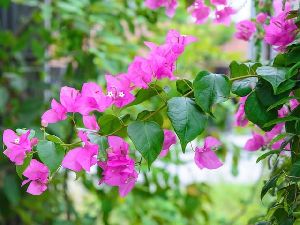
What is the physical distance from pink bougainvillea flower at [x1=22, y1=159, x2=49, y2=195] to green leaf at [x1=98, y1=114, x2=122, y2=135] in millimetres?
68

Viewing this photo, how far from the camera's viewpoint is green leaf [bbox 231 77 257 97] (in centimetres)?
55

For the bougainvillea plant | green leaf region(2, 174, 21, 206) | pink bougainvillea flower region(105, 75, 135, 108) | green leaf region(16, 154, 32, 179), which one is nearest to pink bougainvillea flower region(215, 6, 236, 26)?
the bougainvillea plant

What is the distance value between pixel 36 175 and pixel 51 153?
40 millimetres

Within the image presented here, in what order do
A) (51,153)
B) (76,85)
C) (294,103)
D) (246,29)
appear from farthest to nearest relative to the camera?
(76,85), (246,29), (294,103), (51,153)

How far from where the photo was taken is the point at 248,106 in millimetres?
556

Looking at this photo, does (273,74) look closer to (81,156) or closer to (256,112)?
(256,112)

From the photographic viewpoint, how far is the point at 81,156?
521 millimetres

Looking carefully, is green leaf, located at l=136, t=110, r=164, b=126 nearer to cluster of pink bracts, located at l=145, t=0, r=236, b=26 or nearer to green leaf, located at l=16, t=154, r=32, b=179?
green leaf, located at l=16, t=154, r=32, b=179

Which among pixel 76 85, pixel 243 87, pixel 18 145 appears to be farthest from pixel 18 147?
pixel 76 85

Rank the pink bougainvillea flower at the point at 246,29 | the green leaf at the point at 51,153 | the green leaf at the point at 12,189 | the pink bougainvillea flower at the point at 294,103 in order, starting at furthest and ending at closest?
the green leaf at the point at 12,189 → the pink bougainvillea flower at the point at 246,29 → the pink bougainvillea flower at the point at 294,103 → the green leaf at the point at 51,153

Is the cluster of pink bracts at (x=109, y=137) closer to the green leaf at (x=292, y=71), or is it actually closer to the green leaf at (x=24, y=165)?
the green leaf at (x=24, y=165)

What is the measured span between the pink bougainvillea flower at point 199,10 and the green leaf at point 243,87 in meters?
0.26

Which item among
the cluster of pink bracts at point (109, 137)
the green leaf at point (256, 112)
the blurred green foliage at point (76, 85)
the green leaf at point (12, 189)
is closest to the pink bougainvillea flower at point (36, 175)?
the cluster of pink bracts at point (109, 137)

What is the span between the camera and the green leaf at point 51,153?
51 centimetres
